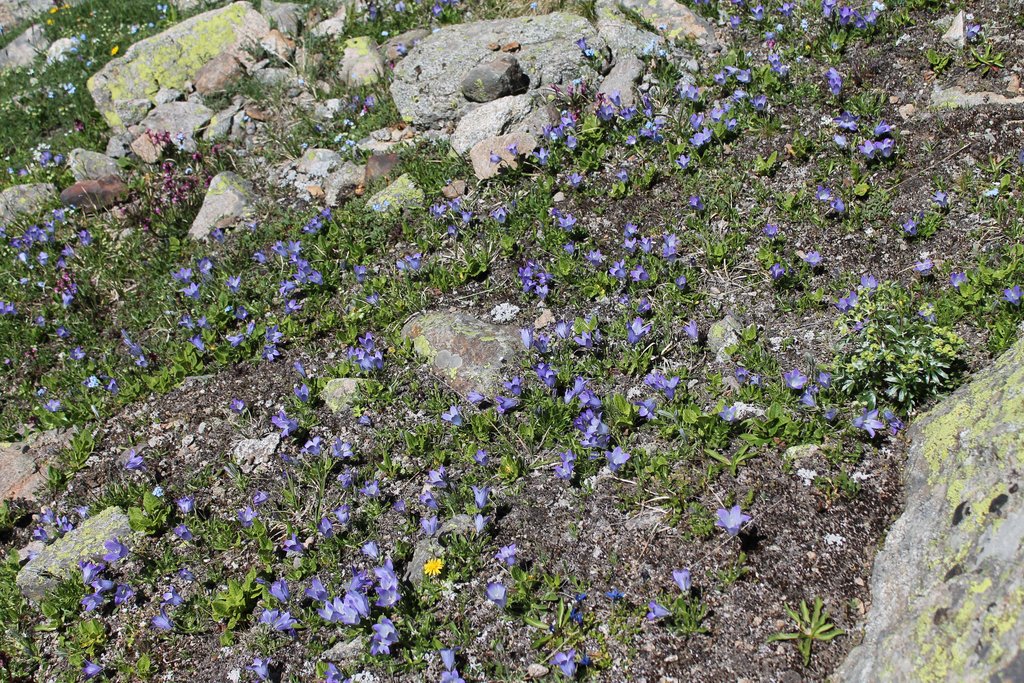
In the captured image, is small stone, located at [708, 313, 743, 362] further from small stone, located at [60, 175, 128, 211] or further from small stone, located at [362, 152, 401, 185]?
small stone, located at [60, 175, 128, 211]

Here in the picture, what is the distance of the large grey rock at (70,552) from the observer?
205 inches

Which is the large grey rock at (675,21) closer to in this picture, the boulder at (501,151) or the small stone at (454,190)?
the boulder at (501,151)

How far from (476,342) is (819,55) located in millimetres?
4282

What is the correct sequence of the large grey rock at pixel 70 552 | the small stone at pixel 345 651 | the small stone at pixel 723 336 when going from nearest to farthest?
1. the small stone at pixel 345 651
2. the large grey rock at pixel 70 552
3. the small stone at pixel 723 336

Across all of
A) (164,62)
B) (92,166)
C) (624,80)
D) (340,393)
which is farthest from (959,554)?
(164,62)

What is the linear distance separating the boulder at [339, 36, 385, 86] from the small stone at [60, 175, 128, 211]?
2.72 metres

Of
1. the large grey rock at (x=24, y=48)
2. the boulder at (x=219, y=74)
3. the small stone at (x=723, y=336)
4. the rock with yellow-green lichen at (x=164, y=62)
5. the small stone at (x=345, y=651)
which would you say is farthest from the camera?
the large grey rock at (x=24, y=48)

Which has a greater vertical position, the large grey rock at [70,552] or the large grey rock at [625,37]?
the large grey rock at [625,37]

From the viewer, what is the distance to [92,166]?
30.6ft

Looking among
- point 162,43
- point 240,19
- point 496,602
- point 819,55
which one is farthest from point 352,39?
point 496,602

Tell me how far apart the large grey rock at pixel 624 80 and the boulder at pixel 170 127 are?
4700mm

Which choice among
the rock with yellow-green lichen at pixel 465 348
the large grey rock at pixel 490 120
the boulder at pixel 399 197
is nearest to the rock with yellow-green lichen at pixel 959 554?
the rock with yellow-green lichen at pixel 465 348

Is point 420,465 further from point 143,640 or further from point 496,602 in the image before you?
point 143,640

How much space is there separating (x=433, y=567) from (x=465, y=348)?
1.78m
